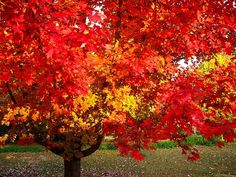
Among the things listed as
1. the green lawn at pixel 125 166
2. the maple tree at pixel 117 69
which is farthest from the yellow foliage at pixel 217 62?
the green lawn at pixel 125 166

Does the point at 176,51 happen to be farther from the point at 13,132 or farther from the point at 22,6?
the point at 13,132

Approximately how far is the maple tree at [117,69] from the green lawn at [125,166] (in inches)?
244

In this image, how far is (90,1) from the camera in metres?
7.64

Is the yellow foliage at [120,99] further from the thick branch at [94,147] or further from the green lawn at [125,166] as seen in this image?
the green lawn at [125,166]

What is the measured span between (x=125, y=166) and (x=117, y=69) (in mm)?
10530

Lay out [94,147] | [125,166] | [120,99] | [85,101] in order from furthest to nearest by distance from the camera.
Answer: [125,166] < [94,147] < [120,99] < [85,101]

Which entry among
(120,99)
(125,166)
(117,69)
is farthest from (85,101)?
(125,166)

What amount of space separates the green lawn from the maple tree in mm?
6207

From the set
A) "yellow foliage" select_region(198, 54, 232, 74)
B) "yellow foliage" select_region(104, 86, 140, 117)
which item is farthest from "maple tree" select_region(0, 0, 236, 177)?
"yellow foliage" select_region(198, 54, 232, 74)

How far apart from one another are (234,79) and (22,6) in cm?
485

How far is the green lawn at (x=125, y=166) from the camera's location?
44.5ft

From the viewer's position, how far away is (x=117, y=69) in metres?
5.71

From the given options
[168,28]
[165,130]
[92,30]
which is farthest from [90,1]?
[165,130]

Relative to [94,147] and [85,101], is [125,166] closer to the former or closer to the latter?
[94,147]
